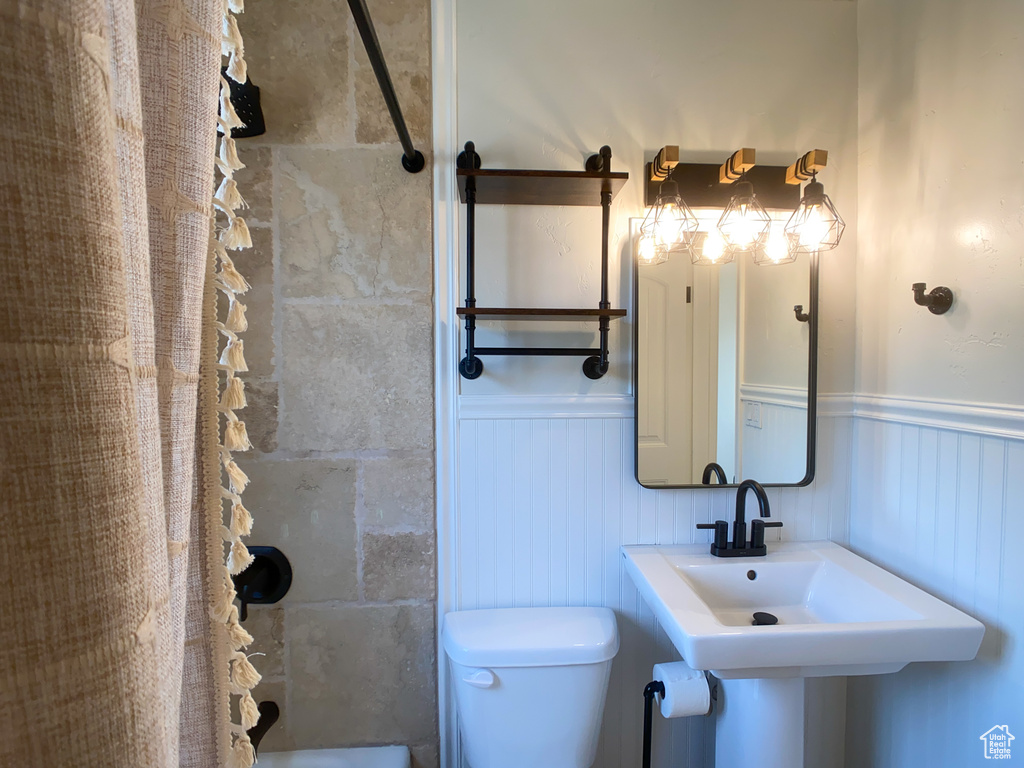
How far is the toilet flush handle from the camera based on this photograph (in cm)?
114

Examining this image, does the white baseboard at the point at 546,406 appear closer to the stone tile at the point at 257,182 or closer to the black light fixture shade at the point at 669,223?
the black light fixture shade at the point at 669,223

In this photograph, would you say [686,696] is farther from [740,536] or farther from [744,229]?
[744,229]

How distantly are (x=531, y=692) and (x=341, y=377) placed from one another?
2.96 feet

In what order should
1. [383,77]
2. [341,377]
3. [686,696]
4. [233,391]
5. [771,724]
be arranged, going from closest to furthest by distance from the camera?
[233,391]
[383,77]
[771,724]
[686,696]
[341,377]

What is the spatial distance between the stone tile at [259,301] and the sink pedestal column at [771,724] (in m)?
1.39

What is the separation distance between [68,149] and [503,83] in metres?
1.30

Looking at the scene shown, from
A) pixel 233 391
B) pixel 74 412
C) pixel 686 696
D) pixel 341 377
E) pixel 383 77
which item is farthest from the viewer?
pixel 341 377

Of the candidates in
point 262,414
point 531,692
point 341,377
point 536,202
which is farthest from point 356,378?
point 531,692

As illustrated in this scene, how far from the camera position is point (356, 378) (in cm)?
130

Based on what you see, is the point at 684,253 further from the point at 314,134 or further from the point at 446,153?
the point at 314,134

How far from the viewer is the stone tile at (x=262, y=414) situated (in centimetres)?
127

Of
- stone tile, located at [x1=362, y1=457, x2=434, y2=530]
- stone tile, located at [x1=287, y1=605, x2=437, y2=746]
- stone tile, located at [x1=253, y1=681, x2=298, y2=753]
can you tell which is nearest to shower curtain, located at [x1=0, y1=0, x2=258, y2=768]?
stone tile, located at [x1=362, y1=457, x2=434, y2=530]

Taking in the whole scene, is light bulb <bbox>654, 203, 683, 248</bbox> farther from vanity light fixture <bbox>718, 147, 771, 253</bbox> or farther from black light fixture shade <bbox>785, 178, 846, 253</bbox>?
black light fixture shade <bbox>785, 178, 846, 253</bbox>

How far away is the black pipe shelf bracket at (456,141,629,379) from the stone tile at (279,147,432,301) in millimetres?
138
